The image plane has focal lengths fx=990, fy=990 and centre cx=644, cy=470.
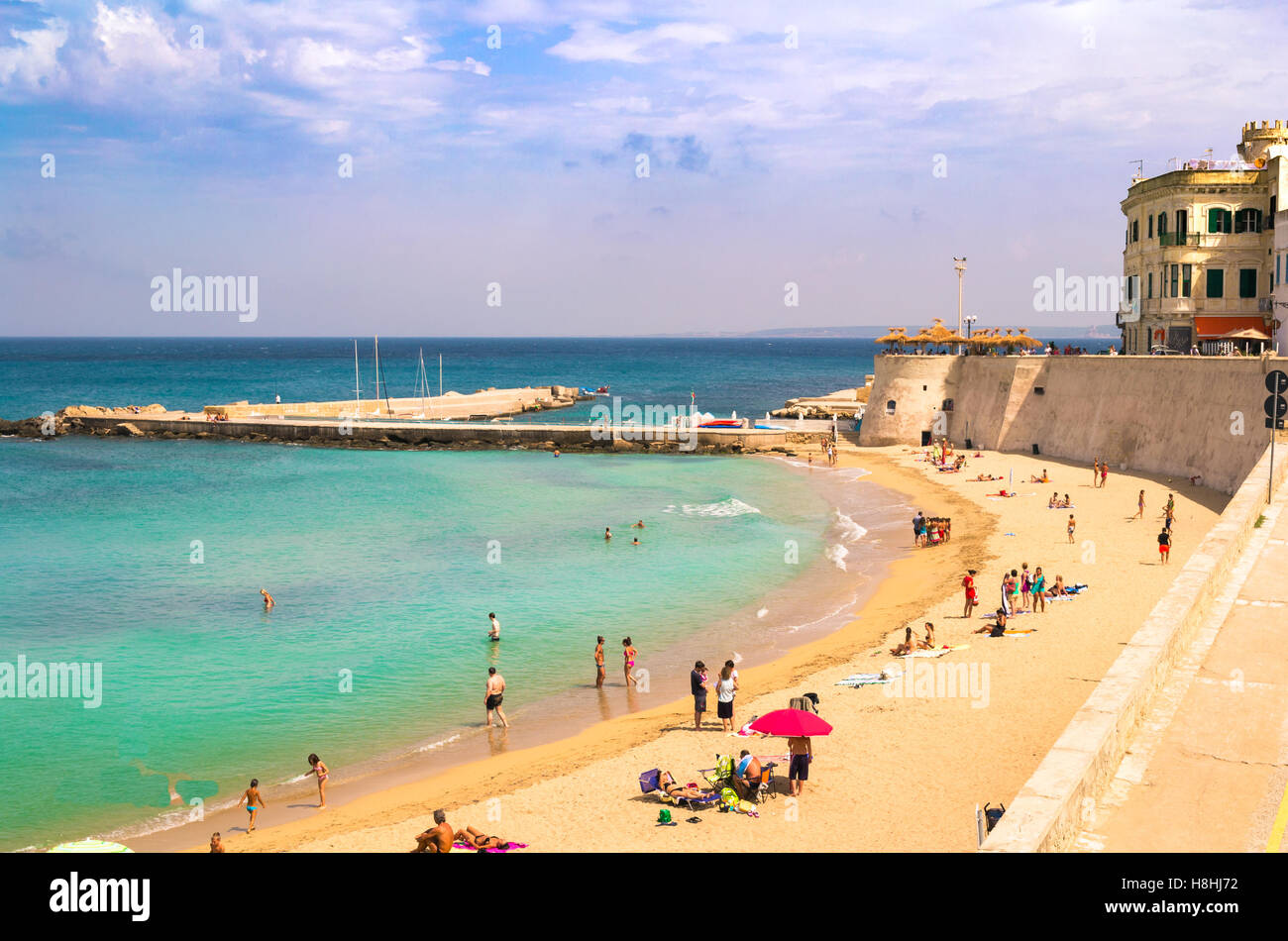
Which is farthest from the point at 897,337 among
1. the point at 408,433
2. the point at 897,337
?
the point at 408,433

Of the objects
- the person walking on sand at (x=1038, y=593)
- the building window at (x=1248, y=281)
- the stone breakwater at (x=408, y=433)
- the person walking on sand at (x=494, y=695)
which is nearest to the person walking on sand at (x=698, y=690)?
the person walking on sand at (x=494, y=695)

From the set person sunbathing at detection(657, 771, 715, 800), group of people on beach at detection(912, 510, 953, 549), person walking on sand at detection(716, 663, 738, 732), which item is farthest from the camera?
group of people on beach at detection(912, 510, 953, 549)

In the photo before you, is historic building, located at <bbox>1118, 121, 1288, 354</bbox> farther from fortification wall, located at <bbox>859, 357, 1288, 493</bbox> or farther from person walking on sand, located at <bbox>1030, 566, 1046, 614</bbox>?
person walking on sand, located at <bbox>1030, 566, 1046, 614</bbox>

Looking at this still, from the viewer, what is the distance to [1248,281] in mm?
42000

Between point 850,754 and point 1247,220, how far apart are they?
3755 cm

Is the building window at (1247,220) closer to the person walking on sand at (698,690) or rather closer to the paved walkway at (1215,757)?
the paved walkway at (1215,757)

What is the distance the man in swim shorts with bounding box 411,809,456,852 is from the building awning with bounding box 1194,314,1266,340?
40260mm

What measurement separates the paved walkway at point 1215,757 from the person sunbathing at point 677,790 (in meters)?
5.90

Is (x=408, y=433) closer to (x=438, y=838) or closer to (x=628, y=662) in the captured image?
(x=628, y=662)

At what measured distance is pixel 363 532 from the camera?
123 ft

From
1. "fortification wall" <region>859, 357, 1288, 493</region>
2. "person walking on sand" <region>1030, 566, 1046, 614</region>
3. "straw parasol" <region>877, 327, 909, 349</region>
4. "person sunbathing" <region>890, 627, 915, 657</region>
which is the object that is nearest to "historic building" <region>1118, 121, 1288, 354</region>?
"fortification wall" <region>859, 357, 1288, 493</region>

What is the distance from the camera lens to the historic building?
4134 cm
